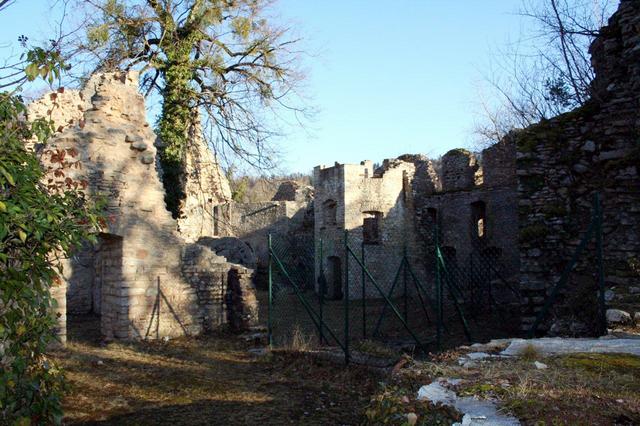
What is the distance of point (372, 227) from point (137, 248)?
14.9 meters

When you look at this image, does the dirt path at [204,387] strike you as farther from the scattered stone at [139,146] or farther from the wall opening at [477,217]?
the wall opening at [477,217]

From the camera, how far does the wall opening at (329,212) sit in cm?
2447

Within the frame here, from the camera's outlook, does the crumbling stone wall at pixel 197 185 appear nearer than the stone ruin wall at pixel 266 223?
Yes

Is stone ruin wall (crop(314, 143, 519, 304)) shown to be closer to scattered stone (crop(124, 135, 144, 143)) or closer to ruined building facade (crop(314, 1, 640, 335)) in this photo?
ruined building facade (crop(314, 1, 640, 335))

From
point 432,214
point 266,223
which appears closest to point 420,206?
point 432,214

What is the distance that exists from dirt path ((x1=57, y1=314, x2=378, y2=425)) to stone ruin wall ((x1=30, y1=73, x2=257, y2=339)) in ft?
2.92

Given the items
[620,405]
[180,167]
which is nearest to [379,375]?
[620,405]

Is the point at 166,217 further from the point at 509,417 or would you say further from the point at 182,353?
the point at 509,417

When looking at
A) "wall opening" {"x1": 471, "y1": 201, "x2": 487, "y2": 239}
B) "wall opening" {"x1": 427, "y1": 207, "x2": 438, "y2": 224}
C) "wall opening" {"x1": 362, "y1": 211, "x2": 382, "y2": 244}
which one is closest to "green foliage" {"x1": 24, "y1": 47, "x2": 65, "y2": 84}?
"wall opening" {"x1": 471, "y1": 201, "x2": 487, "y2": 239}

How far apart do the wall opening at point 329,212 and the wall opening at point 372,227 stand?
1.34 metres

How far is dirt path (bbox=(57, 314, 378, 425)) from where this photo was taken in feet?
20.8

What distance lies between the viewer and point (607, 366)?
4.02m

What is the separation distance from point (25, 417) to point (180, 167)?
13138 millimetres

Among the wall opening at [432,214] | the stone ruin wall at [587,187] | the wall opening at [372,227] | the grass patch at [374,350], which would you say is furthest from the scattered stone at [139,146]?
the wall opening at [372,227]
